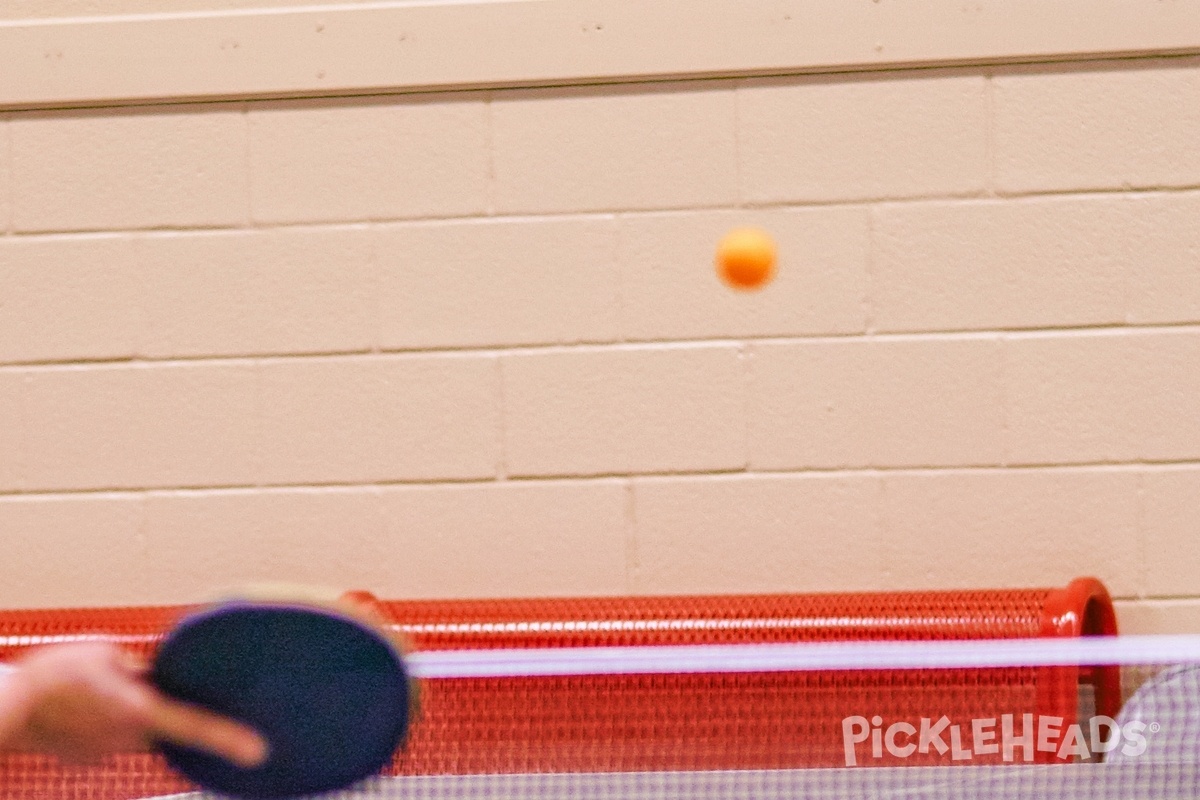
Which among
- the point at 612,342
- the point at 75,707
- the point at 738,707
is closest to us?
the point at 75,707

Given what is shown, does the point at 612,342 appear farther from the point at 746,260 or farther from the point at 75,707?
the point at 75,707

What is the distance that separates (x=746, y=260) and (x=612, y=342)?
34 centimetres

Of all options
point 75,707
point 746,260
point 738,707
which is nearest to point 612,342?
point 746,260

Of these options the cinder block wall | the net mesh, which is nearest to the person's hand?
the net mesh

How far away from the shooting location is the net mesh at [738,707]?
229 cm

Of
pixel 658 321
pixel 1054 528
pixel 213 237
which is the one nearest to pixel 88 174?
pixel 213 237

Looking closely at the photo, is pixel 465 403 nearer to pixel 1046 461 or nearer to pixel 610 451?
pixel 610 451

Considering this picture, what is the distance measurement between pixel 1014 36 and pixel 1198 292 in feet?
1.97

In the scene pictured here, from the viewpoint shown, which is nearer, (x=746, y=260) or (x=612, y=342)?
(x=746, y=260)

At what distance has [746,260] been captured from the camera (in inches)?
95.1

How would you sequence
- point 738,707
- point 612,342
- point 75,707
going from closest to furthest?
1. point 75,707
2. point 738,707
3. point 612,342

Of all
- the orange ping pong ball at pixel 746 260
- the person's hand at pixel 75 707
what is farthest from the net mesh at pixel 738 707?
the person's hand at pixel 75 707

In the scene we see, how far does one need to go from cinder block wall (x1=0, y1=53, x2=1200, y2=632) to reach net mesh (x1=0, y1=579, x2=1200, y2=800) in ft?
0.74

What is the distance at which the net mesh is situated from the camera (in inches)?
90.3
